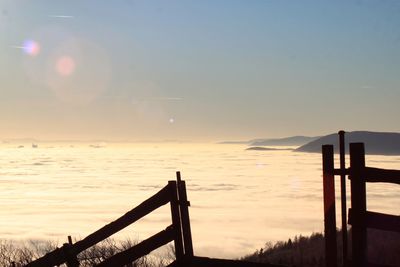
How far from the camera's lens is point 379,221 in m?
6.19

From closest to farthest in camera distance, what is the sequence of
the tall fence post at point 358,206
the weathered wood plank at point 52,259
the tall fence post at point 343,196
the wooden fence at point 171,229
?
the tall fence post at point 358,206 < the tall fence post at point 343,196 < the wooden fence at point 171,229 < the weathered wood plank at point 52,259

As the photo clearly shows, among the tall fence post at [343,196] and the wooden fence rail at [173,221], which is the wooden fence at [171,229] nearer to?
the wooden fence rail at [173,221]

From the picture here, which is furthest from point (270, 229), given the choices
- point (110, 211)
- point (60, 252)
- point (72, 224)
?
point (60, 252)

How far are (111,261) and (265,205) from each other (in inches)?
4020

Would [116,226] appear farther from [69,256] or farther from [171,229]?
[69,256]

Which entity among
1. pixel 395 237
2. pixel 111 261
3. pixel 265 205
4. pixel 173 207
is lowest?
pixel 265 205

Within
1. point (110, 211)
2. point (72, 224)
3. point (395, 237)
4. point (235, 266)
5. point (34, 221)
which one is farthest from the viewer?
point (110, 211)

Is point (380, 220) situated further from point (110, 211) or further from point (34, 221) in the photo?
point (110, 211)

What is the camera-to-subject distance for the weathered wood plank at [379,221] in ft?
19.7

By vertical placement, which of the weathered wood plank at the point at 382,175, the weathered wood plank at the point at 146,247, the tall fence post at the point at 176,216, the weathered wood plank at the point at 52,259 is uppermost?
the weathered wood plank at the point at 382,175

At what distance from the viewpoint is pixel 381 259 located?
44.0 feet

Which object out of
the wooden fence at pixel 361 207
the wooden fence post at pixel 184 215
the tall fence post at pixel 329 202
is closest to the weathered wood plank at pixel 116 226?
the wooden fence post at pixel 184 215

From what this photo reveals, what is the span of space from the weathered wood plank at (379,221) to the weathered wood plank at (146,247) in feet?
9.14

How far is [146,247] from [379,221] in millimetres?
3497
